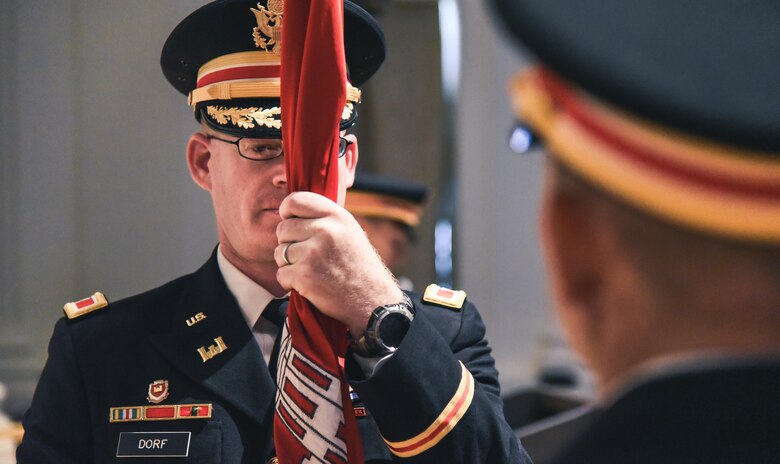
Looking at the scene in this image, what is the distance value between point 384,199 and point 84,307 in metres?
1.94

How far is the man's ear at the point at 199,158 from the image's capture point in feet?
4.62

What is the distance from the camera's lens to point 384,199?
3324 millimetres

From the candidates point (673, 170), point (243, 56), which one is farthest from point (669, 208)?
point (243, 56)

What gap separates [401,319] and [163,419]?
1.44ft

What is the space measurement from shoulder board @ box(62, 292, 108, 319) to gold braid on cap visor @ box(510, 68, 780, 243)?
1.09 m

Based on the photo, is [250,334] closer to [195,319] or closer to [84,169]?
[195,319]

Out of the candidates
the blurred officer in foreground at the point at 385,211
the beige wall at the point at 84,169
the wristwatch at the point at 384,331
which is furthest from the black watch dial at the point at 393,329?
the blurred officer in foreground at the point at 385,211

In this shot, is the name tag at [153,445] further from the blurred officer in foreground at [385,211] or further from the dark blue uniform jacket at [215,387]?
the blurred officer in foreground at [385,211]

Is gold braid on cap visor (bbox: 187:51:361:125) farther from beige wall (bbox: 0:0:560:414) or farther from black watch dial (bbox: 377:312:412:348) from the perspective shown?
beige wall (bbox: 0:0:560:414)

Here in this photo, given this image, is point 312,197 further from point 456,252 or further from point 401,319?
point 456,252

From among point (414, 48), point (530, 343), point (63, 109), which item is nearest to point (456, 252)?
point (530, 343)

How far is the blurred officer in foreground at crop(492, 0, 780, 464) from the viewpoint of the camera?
1.82 feet

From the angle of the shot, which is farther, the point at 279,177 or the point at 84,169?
the point at 84,169

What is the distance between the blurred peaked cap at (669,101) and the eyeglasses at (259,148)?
0.74 meters
